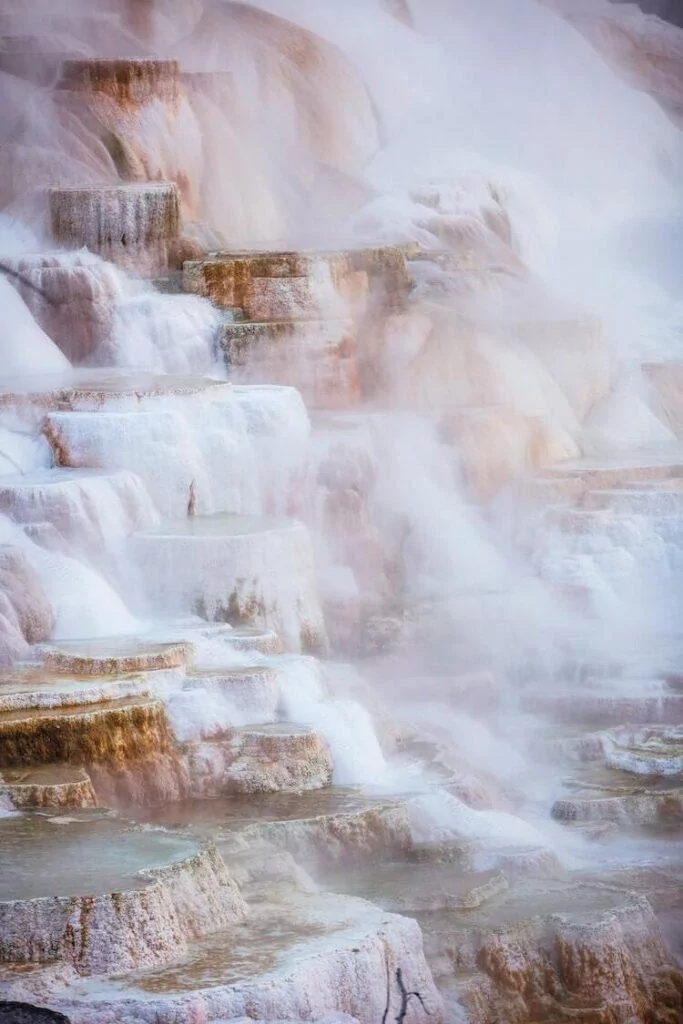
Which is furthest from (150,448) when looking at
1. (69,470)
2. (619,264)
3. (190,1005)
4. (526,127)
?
(526,127)

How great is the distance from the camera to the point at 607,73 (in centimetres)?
2419

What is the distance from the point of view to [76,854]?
7508 mm

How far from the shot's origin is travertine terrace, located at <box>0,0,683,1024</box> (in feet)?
25.2

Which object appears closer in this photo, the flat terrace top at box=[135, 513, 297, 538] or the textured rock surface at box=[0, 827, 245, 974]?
the textured rock surface at box=[0, 827, 245, 974]

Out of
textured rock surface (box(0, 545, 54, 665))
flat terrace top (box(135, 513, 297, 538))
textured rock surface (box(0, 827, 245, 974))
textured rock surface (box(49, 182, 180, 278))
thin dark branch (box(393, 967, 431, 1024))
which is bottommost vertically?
thin dark branch (box(393, 967, 431, 1024))

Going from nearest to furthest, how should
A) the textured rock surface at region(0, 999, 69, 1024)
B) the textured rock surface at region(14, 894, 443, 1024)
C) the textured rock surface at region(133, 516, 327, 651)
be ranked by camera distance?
1. the textured rock surface at region(0, 999, 69, 1024)
2. the textured rock surface at region(14, 894, 443, 1024)
3. the textured rock surface at region(133, 516, 327, 651)

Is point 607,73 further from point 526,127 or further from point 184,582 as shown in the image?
point 184,582

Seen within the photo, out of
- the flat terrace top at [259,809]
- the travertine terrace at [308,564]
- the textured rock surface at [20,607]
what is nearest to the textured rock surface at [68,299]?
the travertine terrace at [308,564]

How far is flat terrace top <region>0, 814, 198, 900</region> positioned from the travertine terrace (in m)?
0.03

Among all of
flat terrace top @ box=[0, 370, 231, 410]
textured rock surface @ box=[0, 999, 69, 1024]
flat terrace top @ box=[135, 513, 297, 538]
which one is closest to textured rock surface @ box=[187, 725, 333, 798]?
flat terrace top @ box=[135, 513, 297, 538]

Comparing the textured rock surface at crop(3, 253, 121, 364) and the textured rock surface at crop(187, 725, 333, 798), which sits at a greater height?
the textured rock surface at crop(3, 253, 121, 364)

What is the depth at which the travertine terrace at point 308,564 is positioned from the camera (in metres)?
7.67

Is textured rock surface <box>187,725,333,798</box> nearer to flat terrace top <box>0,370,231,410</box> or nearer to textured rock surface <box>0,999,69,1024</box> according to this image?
textured rock surface <box>0,999,69,1024</box>

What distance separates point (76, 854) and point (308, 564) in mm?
4127
